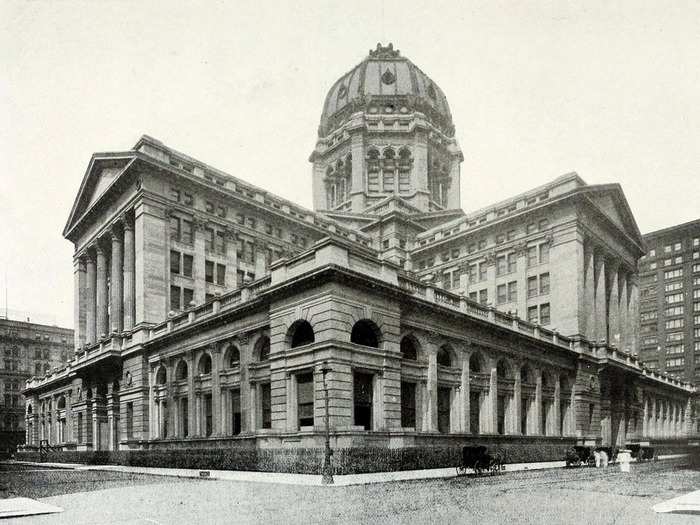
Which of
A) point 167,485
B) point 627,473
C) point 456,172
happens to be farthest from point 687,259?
point 167,485

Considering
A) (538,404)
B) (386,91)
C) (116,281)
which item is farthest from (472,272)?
(386,91)

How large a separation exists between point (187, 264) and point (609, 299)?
3902 cm

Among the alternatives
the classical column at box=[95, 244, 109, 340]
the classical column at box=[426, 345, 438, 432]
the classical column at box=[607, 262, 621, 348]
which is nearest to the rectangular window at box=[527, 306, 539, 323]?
the classical column at box=[607, 262, 621, 348]

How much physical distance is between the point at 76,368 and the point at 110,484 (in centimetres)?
3051

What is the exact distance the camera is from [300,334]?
31422mm

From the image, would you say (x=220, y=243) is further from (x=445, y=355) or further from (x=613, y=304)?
(x=613, y=304)

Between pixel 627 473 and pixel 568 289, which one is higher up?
pixel 568 289

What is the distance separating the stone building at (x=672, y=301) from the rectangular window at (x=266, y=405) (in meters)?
89.5

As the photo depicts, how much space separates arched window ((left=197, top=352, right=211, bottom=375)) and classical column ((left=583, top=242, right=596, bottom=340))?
103 ft

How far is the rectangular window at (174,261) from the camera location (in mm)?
50500

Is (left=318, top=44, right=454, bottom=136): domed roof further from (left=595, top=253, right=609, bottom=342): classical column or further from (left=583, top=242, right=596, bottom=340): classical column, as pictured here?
(left=583, top=242, right=596, bottom=340): classical column

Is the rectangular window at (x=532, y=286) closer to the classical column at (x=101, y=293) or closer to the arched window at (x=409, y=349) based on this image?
the arched window at (x=409, y=349)

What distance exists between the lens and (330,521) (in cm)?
1394

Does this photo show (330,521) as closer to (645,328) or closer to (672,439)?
(672,439)
